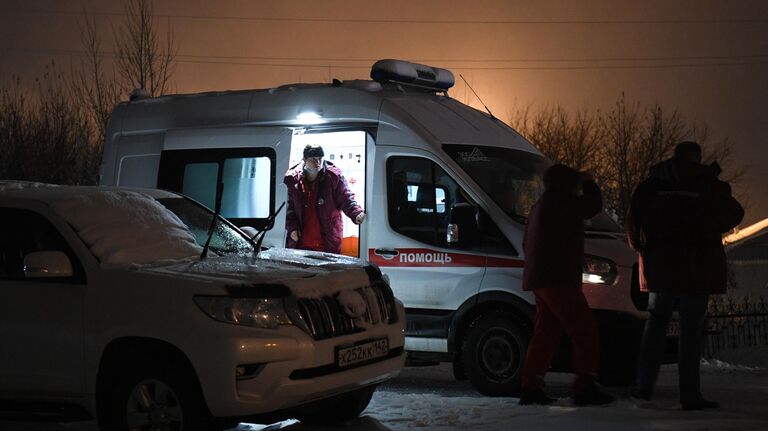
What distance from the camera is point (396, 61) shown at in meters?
10.7

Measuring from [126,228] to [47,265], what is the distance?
76 cm

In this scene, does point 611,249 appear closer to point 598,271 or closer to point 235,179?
point 598,271

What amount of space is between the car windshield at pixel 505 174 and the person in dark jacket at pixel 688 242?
1.52m

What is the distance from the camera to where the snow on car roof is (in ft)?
22.3

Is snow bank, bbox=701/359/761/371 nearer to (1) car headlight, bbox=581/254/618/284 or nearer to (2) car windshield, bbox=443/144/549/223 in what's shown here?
(2) car windshield, bbox=443/144/549/223

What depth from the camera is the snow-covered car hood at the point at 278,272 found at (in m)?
6.31

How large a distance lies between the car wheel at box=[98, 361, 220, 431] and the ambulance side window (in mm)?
3699

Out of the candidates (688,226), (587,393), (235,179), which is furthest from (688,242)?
(235,179)

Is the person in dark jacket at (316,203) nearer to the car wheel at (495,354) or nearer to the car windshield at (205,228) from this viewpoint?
the car wheel at (495,354)

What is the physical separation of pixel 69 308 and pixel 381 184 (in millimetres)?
3934

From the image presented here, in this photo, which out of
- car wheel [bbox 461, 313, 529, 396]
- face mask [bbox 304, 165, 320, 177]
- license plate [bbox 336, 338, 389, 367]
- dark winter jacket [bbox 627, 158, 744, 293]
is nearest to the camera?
license plate [bbox 336, 338, 389, 367]

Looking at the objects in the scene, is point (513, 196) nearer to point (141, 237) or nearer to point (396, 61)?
point (396, 61)

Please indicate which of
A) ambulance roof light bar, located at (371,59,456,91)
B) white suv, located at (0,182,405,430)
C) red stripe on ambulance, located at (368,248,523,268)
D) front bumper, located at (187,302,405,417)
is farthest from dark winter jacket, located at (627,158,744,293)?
ambulance roof light bar, located at (371,59,456,91)

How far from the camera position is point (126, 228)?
23.2ft
